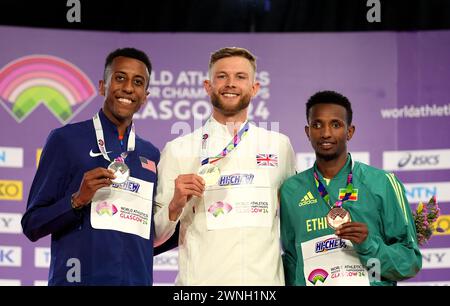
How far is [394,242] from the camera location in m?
3.22

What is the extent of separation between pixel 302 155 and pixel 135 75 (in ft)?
7.70

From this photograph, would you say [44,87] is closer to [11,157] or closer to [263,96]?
[11,157]

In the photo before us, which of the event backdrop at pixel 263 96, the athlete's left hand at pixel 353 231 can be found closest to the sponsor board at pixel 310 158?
the event backdrop at pixel 263 96

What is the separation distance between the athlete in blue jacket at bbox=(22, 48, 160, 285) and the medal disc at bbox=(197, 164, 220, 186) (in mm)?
296

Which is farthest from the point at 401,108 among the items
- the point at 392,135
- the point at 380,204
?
the point at 380,204

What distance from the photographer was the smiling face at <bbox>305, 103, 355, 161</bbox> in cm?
326

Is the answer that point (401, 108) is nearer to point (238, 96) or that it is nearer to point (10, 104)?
point (238, 96)

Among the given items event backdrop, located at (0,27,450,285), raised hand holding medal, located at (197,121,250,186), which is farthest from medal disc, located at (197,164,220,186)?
event backdrop, located at (0,27,450,285)

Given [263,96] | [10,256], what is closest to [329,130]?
[263,96]

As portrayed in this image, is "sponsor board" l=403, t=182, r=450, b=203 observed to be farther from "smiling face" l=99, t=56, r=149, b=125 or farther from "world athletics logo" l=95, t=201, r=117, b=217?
"world athletics logo" l=95, t=201, r=117, b=217

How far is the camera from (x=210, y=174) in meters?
3.16

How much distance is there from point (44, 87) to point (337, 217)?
3.13 meters

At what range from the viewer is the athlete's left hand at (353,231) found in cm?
302

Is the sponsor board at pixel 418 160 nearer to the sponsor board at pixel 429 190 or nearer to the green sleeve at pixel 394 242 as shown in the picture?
the sponsor board at pixel 429 190
